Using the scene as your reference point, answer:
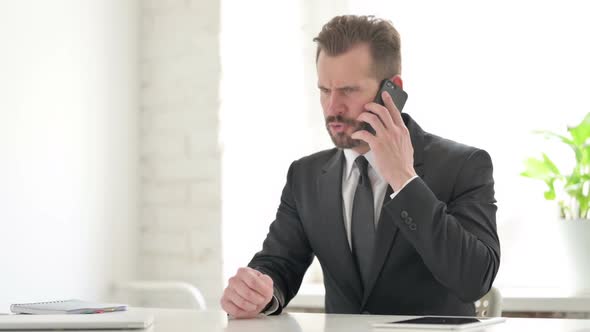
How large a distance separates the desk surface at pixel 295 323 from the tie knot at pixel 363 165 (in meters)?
0.45

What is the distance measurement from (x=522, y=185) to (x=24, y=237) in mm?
1658

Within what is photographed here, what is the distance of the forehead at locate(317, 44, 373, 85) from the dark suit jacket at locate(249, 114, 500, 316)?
6.7 inches

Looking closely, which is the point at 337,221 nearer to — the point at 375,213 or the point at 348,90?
the point at 375,213

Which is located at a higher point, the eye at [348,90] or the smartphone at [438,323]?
the eye at [348,90]

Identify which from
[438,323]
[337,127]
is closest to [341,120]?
[337,127]

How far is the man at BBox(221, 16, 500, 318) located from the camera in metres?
1.95

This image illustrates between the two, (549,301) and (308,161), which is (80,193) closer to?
(308,161)

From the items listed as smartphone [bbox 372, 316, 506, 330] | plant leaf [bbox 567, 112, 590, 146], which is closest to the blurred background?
plant leaf [bbox 567, 112, 590, 146]

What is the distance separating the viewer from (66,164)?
9.23 feet

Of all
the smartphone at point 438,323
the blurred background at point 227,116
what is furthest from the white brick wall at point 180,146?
the smartphone at point 438,323

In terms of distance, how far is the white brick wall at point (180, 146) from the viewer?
3119mm

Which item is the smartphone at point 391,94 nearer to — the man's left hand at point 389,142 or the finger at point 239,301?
the man's left hand at point 389,142

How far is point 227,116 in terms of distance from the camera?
10.3 feet

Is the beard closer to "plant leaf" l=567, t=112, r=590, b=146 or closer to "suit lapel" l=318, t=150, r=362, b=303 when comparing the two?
"suit lapel" l=318, t=150, r=362, b=303
